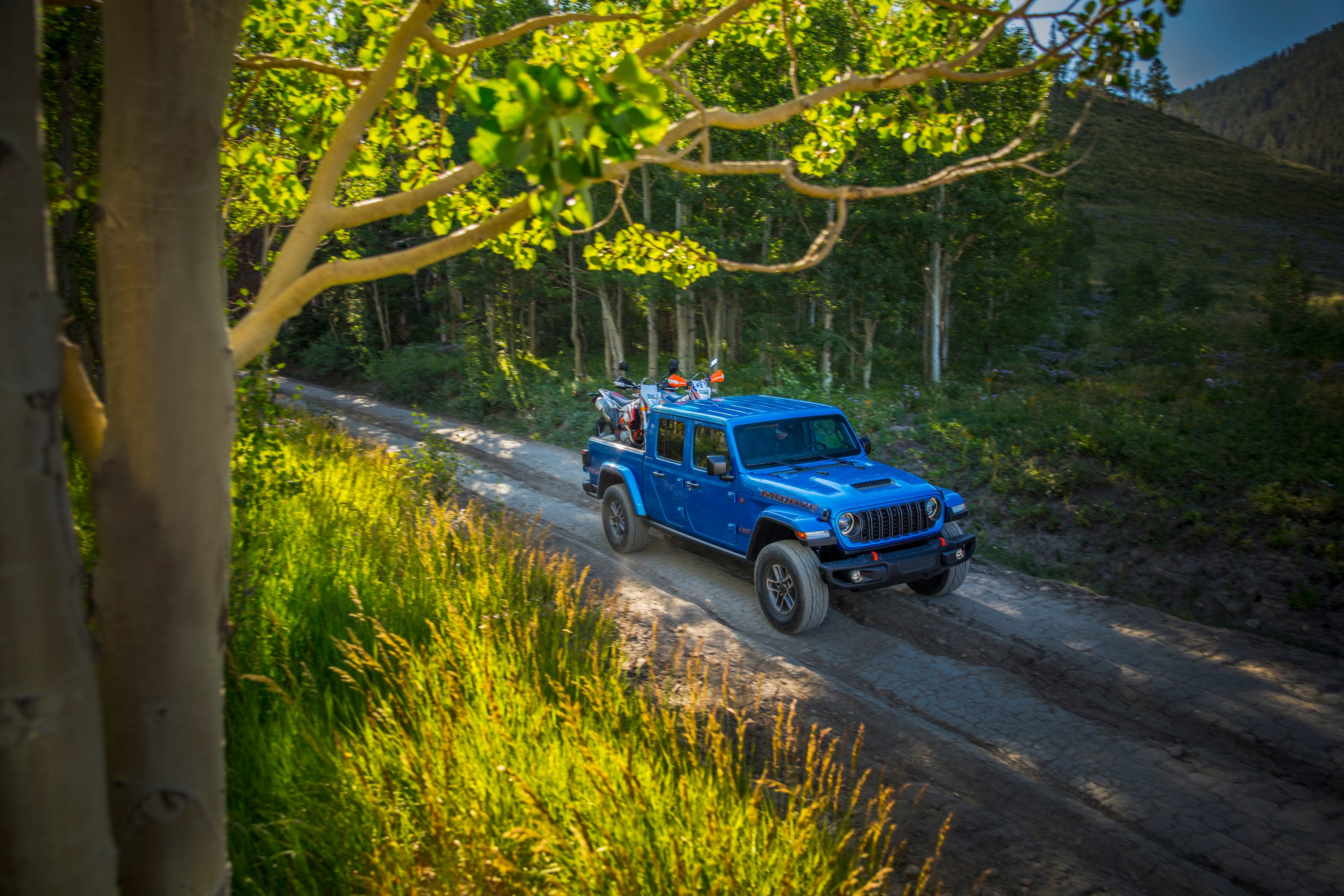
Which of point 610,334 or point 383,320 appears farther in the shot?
point 383,320

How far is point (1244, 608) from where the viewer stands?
6.80 m

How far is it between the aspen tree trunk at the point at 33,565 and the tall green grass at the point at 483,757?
114cm

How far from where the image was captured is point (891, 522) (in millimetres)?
6113

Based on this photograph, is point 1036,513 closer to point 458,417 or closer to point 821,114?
point 821,114

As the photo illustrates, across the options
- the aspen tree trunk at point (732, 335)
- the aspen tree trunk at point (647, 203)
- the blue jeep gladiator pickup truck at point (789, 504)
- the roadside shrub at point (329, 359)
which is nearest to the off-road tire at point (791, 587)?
the blue jeep gladiator pickup truck at point (789, 504)

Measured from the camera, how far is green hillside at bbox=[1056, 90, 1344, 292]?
42875 mm

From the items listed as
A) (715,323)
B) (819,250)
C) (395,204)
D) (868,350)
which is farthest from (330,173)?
(715,323)

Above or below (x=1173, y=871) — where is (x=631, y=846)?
above

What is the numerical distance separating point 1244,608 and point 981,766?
14.0 ft

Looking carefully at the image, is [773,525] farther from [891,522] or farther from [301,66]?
[301,66]

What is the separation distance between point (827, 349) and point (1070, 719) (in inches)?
569

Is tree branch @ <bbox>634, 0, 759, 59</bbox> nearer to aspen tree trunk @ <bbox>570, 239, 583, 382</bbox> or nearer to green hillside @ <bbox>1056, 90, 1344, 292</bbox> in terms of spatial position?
aspen tree trunk @ <bbox>570, 239, 583, 382</bbox>

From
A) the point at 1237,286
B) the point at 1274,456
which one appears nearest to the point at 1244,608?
the point at 1274,456

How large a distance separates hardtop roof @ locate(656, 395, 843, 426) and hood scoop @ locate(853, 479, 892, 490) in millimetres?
1033
